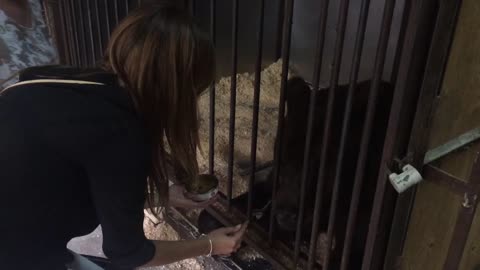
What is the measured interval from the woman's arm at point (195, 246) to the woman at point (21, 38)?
62.4 inches

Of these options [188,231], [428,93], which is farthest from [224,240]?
Result: [428,93]

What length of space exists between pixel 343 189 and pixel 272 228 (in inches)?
10.2

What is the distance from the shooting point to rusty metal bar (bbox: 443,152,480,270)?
100cm

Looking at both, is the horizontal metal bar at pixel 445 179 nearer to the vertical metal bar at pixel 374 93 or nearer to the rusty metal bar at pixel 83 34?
the vertical metal bar at pixel 374 93

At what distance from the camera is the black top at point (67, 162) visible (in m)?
Answer: 1.02

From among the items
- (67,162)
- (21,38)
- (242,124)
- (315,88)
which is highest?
(315,88)

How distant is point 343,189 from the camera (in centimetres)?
161

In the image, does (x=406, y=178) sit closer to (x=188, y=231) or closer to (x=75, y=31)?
(x=188, y=231)

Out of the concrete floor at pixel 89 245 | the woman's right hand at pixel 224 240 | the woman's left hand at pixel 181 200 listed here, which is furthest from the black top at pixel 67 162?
the concrete floor at pixel 89 245

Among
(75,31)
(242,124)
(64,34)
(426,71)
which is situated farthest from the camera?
(242,124)

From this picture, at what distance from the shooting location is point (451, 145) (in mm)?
1120

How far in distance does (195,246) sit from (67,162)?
1.51 feet

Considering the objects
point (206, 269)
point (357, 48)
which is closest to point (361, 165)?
point (357, 48)

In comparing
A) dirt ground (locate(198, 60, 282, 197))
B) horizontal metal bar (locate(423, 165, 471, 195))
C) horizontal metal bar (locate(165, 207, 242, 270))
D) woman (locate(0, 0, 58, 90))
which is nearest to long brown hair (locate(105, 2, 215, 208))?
horizontal metal bar (locate(423, 165, 471, 195))
